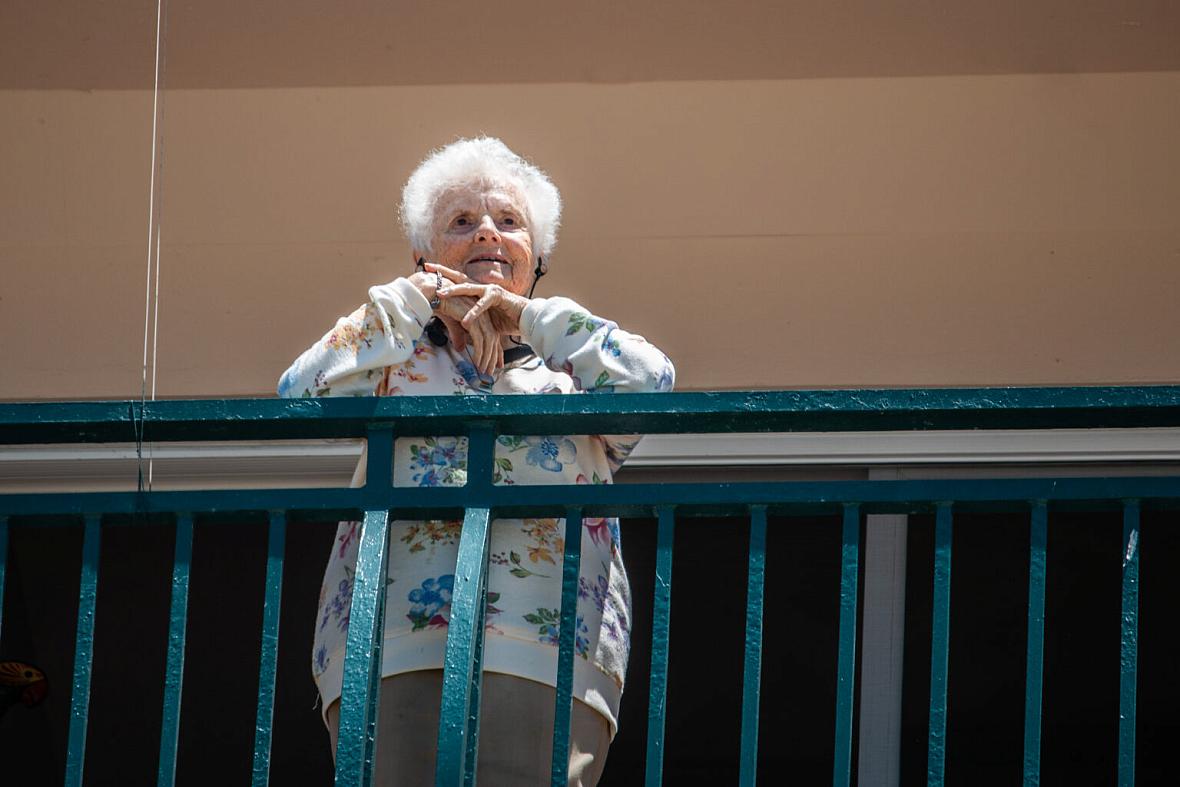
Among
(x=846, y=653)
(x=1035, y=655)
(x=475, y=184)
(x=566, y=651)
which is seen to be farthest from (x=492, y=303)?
(x=1035, y=655)

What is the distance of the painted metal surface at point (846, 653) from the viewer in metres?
3.16

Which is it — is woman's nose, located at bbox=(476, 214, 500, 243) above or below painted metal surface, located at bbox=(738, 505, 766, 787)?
above

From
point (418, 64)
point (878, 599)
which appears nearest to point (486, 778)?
point (878, 599)

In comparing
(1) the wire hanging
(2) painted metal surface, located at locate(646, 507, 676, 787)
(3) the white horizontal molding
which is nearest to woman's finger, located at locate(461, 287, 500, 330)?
(2) painted metal surface, located at locate(646, 507, 676, 787)

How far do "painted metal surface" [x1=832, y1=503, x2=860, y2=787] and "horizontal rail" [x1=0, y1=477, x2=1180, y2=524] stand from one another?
64 mm

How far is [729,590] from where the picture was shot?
19.3 feet

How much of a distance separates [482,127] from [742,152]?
676 mm

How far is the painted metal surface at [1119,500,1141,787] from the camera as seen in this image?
10.4 feet

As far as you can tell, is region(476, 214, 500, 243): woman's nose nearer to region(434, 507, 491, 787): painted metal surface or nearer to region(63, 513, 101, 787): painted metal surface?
region(434, 507, 491, 787): painted metal surface

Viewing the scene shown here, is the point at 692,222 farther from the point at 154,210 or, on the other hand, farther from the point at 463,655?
the point at 463,655

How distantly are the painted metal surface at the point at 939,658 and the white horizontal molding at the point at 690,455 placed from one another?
1.86m

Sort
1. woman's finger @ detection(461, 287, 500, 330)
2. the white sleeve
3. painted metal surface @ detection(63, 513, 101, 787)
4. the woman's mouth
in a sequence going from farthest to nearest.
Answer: the woman's mouth
woman's finger @ detection(461, 287, 500, 330)
the white sleeve
painted metal surface @ detection(63, 513, 101, 787)

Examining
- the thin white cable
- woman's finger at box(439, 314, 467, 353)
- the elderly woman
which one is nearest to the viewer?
the elderly woman

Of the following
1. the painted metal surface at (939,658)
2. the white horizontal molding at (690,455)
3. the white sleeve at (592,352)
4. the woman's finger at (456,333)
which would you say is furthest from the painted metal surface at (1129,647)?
the white horizontal molding at (690,455)
